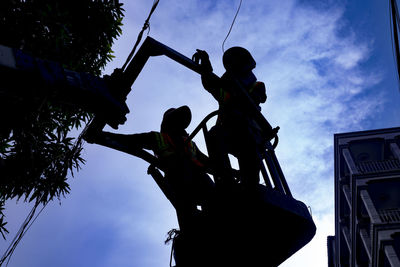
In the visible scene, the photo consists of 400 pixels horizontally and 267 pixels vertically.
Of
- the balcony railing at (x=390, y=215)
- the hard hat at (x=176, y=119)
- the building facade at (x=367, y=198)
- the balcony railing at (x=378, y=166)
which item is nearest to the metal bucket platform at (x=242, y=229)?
the hard hat at (x=176, y=119)

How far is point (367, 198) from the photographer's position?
75.2 ft

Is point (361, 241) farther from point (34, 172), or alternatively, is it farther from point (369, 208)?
point (34, 172)

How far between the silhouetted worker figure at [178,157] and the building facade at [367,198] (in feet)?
62.7

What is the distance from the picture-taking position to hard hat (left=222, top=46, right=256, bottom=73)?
4.57m

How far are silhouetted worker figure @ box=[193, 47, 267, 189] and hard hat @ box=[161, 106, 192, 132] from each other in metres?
0.48

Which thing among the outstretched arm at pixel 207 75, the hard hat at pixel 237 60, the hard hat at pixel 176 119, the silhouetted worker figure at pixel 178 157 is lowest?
the silhouetted worker figure at pixel 178 157

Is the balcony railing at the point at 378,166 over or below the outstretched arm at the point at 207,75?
over

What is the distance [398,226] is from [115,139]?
21.2 metres

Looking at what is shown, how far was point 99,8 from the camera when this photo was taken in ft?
32.4

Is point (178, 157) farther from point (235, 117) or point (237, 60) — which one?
point (237, 60)

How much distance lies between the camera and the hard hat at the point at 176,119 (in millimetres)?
4711

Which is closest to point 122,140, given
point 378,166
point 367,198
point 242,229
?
point 242,229

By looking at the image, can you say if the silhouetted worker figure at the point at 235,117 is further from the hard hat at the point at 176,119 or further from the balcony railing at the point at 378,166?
the balcony railing at the point at 378,166

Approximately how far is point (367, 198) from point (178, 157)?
22067 mm
